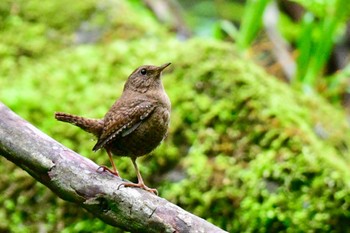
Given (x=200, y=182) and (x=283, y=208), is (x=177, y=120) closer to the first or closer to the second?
(x=200, y=182)

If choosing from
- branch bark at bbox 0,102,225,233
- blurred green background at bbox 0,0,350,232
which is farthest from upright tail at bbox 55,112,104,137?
blurred green background at bbox 0,0,350,232

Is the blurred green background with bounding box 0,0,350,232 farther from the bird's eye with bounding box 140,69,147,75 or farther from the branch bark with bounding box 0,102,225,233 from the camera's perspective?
the branch bark with bounding box 0,102,225,233

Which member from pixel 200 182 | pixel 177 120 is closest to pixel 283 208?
pixel 200 182

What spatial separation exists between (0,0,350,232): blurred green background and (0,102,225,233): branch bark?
3.59 ft

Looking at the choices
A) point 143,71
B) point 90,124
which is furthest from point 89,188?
point 143,71

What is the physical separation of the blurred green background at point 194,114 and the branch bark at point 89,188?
3.59ft

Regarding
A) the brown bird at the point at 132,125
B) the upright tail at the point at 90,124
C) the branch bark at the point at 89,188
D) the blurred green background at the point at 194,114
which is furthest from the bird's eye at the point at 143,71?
the blurred green background at the point at 194,114

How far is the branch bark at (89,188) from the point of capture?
2.22 metres

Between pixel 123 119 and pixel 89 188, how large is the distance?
0.39m

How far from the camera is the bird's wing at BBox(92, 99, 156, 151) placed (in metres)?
2.51

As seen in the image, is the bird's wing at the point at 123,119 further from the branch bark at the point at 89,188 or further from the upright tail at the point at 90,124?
the branch bark at the point at 89,188

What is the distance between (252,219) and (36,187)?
1.35 meters

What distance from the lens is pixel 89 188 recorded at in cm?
229

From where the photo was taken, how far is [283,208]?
3.27 m
